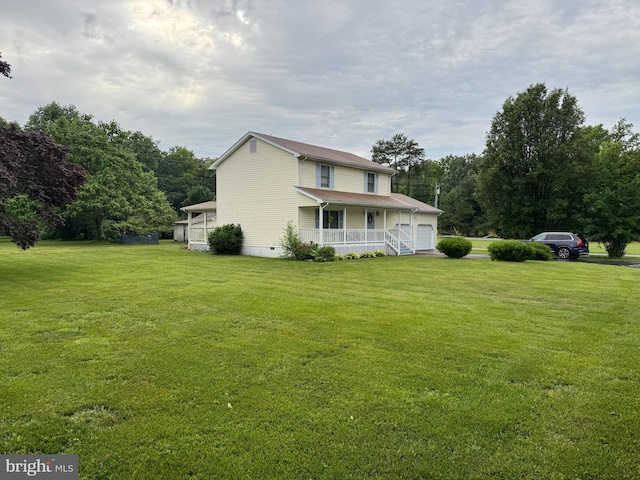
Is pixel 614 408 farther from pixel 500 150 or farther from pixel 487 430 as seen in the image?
pixel 500 150

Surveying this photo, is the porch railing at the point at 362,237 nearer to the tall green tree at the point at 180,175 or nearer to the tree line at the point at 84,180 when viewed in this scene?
the tree line at the point at 84,180

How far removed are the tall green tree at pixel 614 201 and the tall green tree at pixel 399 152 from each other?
109 ft

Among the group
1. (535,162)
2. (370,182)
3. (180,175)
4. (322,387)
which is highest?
(180,175)

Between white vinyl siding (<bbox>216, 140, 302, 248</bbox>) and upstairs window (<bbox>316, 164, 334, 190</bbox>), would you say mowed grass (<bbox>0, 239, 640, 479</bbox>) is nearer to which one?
white vinyl siding (<bbox>216, 140, 302, 248</bbox>)

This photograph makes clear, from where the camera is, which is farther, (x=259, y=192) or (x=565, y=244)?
(x=565, y=244)

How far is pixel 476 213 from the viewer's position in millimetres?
63062

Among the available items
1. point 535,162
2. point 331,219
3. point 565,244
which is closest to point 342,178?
point 331,219

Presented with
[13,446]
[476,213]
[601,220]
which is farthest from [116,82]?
[476,213]

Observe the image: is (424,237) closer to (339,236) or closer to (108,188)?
(339,236)

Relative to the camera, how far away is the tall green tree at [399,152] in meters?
58.4

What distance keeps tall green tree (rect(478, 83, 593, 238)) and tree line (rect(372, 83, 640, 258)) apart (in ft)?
0.20

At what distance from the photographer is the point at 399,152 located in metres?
59.1

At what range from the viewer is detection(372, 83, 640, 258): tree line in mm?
23672

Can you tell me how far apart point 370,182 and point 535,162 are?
526 inches
